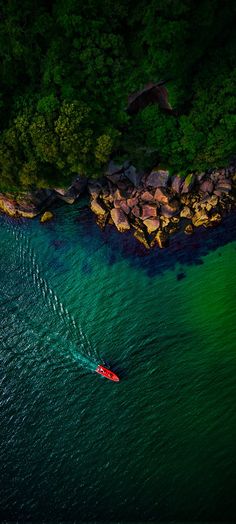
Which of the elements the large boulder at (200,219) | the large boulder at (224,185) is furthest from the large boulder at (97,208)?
the large boulder at (224,185)

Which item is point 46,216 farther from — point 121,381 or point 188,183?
point 121,381

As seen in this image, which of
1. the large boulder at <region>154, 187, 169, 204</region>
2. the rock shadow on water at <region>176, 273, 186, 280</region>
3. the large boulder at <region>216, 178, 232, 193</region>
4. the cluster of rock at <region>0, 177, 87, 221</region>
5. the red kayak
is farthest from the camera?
the cluster of rock at <region>0, 177, 87, 221</region>

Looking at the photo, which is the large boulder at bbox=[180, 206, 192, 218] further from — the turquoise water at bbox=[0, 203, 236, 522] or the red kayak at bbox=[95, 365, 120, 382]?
the red kayak at bbox=[95, 365, 120, 382]

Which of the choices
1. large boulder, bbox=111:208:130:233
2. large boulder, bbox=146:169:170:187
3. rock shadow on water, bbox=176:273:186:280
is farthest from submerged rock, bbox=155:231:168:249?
large boulder, bbox=146:169:170:187

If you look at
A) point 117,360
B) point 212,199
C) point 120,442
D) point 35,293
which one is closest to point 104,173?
point 212,199

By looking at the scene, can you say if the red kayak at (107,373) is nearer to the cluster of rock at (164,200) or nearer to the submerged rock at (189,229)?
the cluster of rock at (164,200)

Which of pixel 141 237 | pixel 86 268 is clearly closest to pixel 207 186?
pixel 141 237

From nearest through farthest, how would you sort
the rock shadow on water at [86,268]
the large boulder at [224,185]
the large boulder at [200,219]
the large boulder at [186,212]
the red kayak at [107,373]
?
the red kayak at [107,373]
the large boulder at [200,219]
the large boulder at [224,185]
the large boulder at [186,212]
the rock shadow on water at [86,268]

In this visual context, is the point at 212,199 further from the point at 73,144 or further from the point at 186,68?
the point at 73,144
